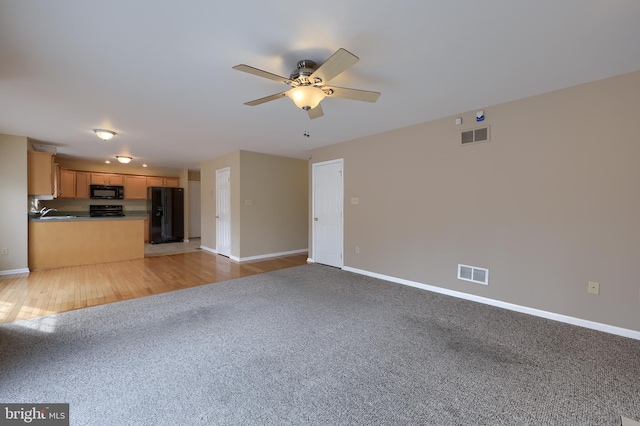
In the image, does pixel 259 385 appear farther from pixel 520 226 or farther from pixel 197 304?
pixel 520 226

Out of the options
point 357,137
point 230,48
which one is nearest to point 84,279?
point 230,48

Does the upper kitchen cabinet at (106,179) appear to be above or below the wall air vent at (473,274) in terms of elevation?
above

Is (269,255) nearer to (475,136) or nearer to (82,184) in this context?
(475,136)

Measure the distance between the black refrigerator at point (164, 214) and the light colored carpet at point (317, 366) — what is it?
5.72 metres

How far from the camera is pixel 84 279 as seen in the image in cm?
447

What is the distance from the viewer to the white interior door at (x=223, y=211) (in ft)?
20.7

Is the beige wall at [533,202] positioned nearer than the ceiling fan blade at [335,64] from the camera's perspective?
No

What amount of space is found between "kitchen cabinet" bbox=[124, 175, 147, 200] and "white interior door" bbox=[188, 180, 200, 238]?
1.33m

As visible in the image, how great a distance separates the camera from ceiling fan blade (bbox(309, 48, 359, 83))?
5.74ft

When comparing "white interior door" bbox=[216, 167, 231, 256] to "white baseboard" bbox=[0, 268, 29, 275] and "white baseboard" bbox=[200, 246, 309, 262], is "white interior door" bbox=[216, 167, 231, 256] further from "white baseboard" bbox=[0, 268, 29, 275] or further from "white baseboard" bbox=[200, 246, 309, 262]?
"white baseboard" bbox=[0, 268, 29, 275]

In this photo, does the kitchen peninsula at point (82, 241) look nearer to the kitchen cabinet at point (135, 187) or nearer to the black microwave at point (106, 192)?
the black microwave at point (106, 192)

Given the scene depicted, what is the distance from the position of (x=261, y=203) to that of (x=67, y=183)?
18.0 ft

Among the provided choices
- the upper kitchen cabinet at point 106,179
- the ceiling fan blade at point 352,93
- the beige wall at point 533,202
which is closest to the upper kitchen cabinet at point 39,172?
the upper kitchen cabinet at point 106,179

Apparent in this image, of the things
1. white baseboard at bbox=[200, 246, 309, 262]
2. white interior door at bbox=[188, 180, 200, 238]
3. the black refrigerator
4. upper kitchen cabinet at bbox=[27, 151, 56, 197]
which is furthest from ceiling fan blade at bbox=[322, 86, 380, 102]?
white interior door at bbox=[188, 180, 200, 238]
